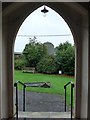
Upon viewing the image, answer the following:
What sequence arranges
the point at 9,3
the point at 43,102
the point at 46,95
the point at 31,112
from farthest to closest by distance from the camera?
1. the point at 46,95
2. the point at 43,102
3. the point at 31,112
4. the point at 9,3

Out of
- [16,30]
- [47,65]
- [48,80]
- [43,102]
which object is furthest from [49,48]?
[16,30]

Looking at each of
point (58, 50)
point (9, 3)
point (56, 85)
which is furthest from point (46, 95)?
point (9, 3)

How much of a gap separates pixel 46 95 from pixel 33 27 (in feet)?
5.00

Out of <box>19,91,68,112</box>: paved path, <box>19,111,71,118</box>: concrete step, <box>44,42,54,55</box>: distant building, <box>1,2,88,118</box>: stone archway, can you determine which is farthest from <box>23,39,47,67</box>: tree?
<box>19,111,71,118</box>: concrete step

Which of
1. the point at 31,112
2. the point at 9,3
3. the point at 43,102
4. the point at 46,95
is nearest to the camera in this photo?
the point at 9,3

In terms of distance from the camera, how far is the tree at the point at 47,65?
467cm

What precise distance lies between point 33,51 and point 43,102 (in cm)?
118

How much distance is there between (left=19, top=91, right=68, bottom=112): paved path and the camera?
402 cm

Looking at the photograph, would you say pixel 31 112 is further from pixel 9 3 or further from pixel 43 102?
pixel 9 3

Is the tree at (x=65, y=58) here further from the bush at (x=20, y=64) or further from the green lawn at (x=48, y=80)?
the bush at (x=20, y=64)

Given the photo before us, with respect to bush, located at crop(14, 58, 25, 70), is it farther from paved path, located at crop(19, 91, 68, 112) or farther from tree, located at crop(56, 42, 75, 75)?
tree, located at crop(56, 42, 75, 75)

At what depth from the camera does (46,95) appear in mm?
4809

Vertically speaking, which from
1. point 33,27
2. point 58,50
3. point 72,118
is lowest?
point 72,118

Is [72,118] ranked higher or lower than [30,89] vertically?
lower
